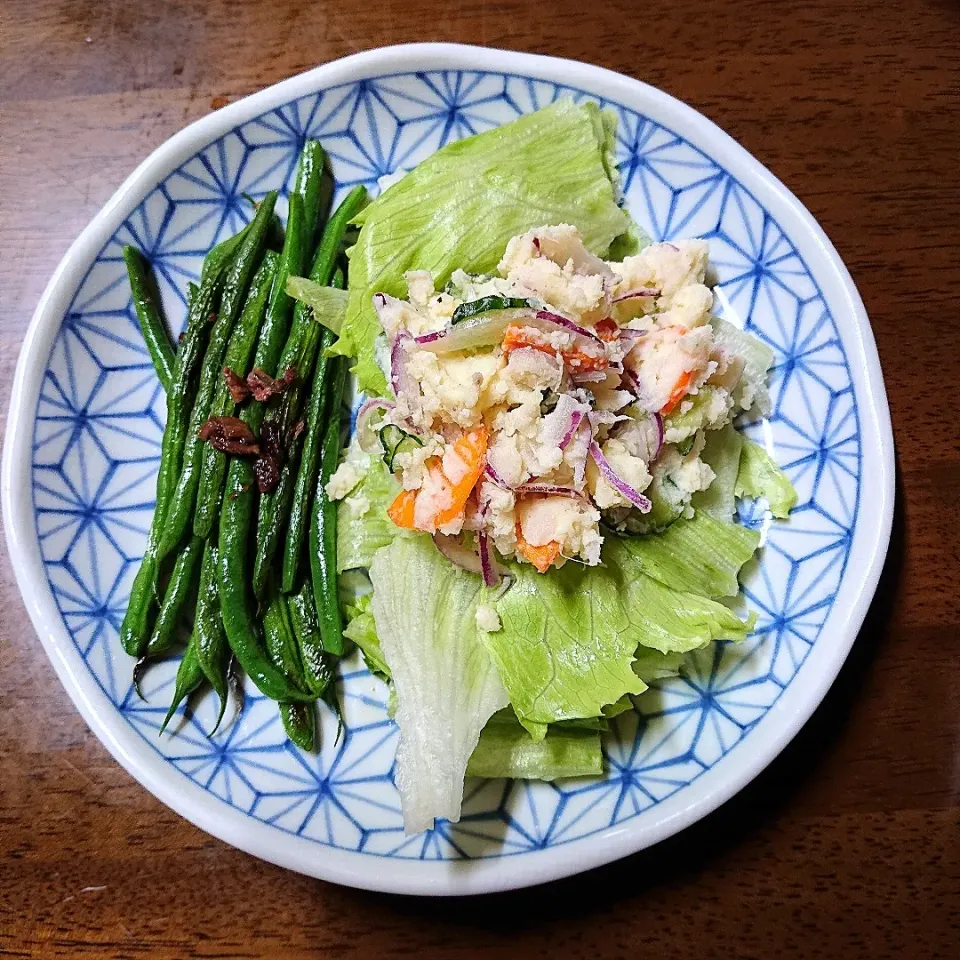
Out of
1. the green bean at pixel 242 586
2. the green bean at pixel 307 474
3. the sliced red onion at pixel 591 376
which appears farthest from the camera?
the green bean at pixel 307 474

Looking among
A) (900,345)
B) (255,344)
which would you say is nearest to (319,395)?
(255,344)

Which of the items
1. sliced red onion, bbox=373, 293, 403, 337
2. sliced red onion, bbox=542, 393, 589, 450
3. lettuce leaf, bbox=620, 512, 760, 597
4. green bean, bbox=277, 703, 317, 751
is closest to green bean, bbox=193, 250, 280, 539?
sliced red onion, bbox=373, 293, 403, 337

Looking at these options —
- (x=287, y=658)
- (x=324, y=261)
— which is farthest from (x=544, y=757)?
(x=324, y=261)

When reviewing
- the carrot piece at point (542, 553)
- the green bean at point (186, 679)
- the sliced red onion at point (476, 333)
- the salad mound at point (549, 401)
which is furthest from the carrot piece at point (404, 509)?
the green bean at point (186, 679)

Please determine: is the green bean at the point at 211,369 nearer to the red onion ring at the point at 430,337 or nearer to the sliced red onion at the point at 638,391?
the red onion ring at the point at 430,337

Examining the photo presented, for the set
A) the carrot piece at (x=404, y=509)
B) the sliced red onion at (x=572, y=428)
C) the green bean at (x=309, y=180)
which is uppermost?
the green bean at (x=309, y=180)

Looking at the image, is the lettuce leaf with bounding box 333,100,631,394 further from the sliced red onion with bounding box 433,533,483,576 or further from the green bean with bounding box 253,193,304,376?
the sliced red onion with bounding box 433,533,483,576

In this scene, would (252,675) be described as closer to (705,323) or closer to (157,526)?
(157,526)

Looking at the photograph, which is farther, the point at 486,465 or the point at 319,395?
the point at 319,395
